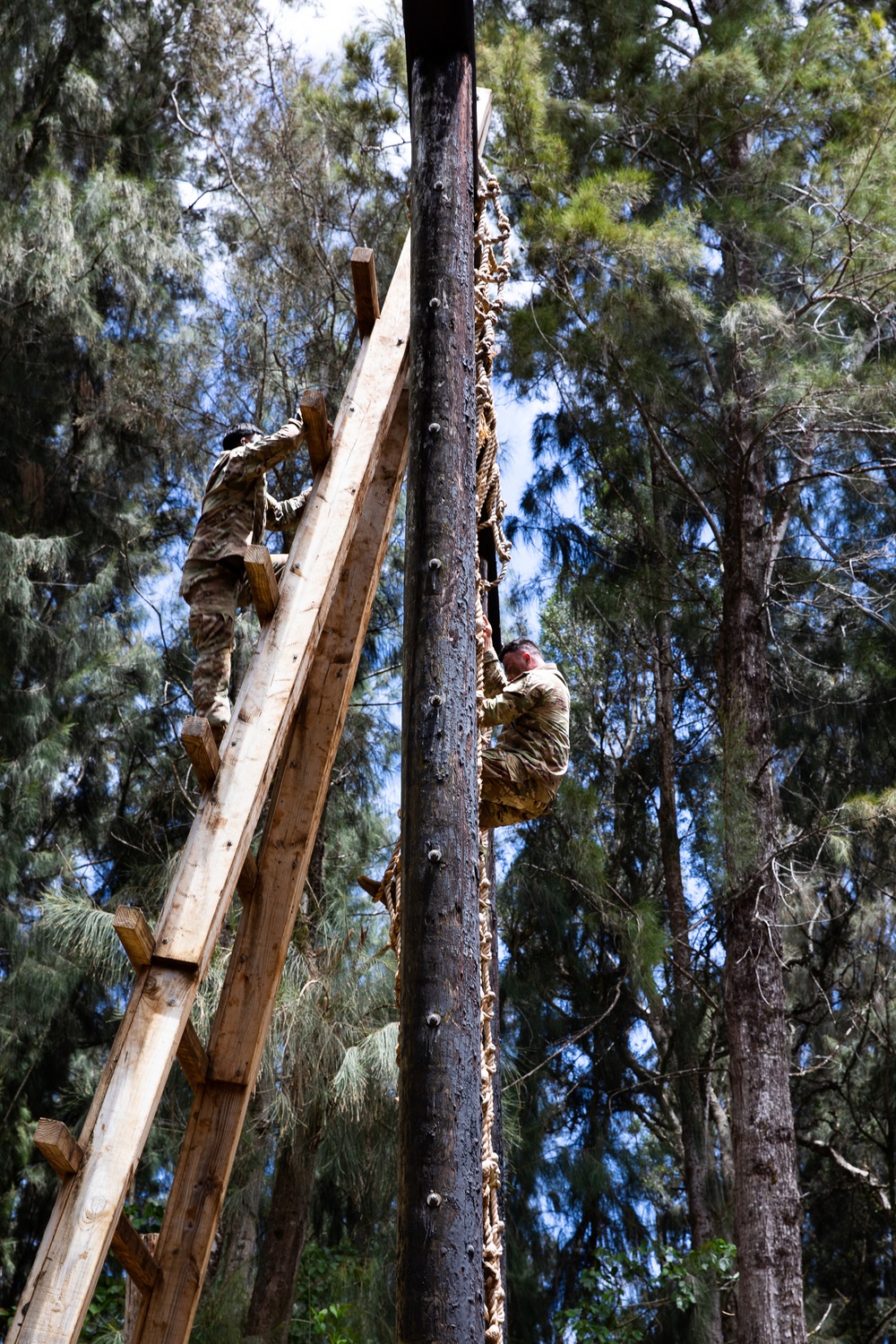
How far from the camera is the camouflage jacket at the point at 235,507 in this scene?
4098 millimetres

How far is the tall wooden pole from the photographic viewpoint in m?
1.96

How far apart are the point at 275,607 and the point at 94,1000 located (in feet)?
24.2

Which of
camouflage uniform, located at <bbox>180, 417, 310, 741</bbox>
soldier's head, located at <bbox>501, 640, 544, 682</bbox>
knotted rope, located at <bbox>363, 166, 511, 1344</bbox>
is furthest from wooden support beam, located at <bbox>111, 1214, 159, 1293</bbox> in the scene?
soldier's head, located at <bbox>501, 640, 544, 682</bbox>

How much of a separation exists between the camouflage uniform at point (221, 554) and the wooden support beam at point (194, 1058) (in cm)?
127

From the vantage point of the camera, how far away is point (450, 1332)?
6.12 ft

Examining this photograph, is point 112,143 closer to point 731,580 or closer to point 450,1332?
point 731,580

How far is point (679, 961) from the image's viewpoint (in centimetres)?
973

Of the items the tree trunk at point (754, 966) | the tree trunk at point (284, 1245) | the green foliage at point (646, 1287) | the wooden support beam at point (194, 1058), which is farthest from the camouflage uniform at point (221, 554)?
the green foliage at point (646, 1287)

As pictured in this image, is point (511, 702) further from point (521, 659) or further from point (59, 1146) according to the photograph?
point (59, 1146)

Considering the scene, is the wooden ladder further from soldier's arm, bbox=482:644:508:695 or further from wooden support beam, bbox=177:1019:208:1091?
soldier's arm, bbox=482:644:508:695

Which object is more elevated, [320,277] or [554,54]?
[554,54]

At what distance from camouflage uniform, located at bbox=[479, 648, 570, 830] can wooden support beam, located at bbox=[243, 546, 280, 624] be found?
943 millimetres

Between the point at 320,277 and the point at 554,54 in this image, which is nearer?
the point at 320,277

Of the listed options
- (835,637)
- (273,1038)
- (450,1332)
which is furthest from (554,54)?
(450,1332)
